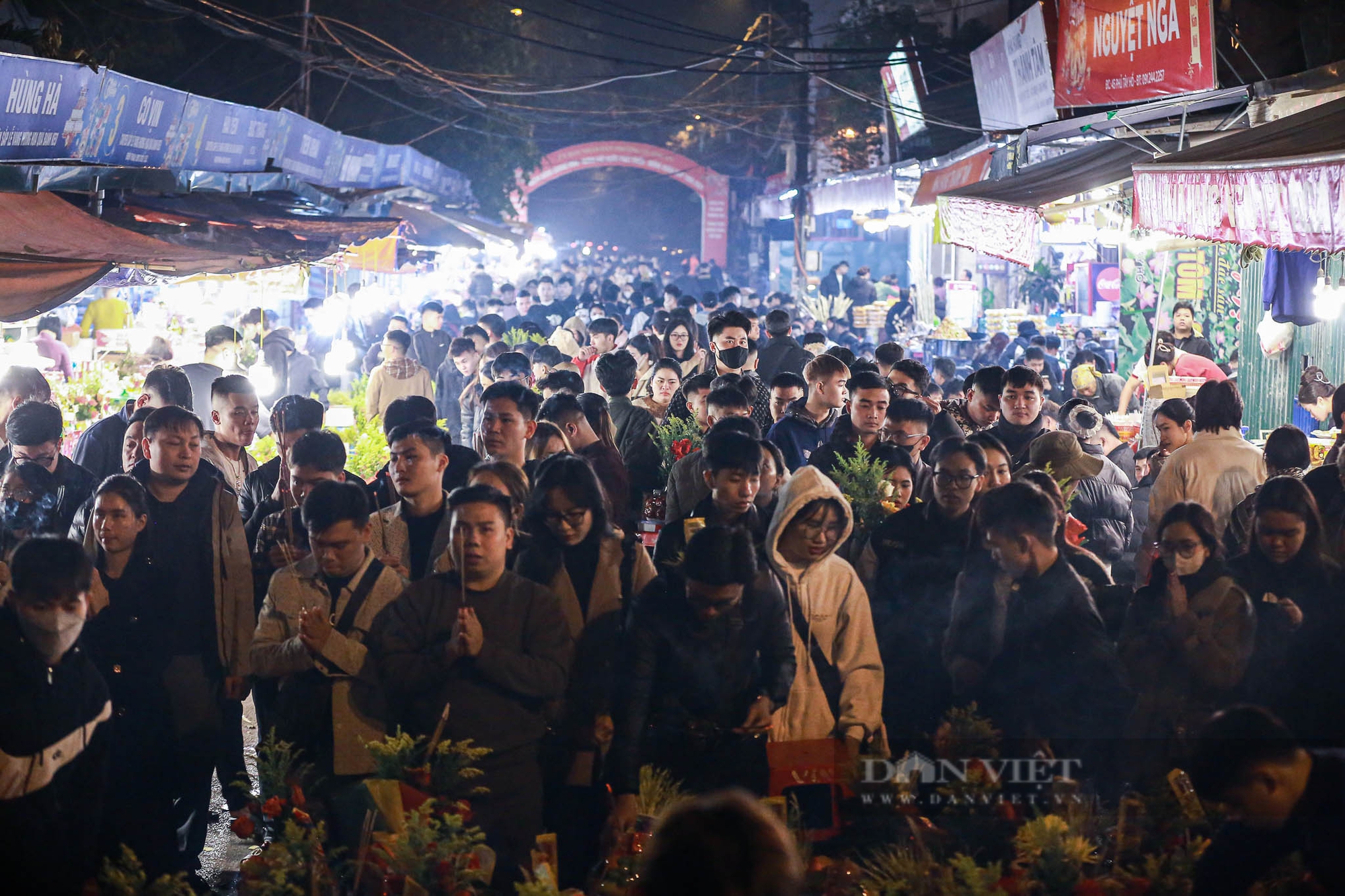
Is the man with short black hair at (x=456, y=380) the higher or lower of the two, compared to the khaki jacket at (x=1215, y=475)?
higher

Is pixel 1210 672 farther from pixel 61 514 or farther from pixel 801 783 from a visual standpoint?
pixel 61 514

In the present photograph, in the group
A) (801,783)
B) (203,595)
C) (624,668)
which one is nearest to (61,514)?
(203,595)

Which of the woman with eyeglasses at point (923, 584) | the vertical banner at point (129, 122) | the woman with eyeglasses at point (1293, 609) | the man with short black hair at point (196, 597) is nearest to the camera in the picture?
the woman with eyeglasses at point (1293, 609)

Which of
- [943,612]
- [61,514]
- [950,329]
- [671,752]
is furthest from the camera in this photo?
[950,329]

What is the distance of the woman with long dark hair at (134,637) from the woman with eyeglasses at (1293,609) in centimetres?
399

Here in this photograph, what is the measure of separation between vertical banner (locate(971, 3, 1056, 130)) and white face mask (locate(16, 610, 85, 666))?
10.9m

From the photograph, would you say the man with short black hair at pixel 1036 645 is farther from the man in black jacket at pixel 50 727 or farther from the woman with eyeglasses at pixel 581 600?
the man in black jacket at pixel 50 727

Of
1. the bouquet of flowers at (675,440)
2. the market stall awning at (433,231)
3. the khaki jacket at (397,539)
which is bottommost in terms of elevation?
the khaki jacket at (397,539)

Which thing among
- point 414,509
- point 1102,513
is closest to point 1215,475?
point 1102,513

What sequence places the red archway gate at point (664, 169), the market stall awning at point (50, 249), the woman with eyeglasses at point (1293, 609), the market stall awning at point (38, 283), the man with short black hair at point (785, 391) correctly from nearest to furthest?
the woman with eyeglasses at point (1293, 609) → the market stall awning at point (50, 249) → the market stall awning at point (38, 283) → the man with short black hair at point (785, 391) → the red archway gate at point (664, 169)

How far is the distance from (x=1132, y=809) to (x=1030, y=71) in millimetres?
10975

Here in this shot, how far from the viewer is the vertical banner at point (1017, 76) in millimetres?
12906

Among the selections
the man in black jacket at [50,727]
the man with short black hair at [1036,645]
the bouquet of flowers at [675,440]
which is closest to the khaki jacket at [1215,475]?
the man with short black hair at [1036,645]

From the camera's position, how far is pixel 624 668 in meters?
4.38
